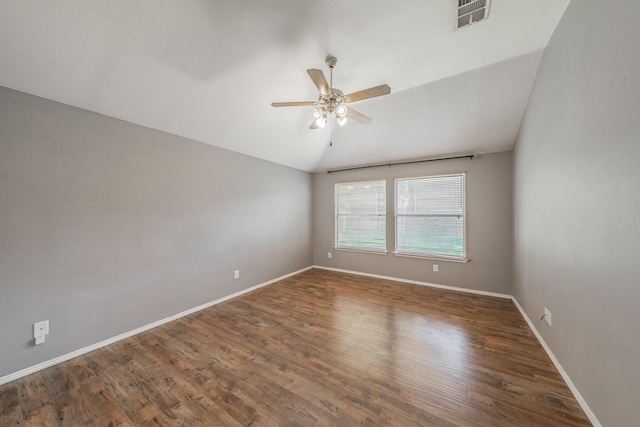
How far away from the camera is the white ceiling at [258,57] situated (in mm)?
1624

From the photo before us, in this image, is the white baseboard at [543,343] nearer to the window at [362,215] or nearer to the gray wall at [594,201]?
the gray wall at [594,201]

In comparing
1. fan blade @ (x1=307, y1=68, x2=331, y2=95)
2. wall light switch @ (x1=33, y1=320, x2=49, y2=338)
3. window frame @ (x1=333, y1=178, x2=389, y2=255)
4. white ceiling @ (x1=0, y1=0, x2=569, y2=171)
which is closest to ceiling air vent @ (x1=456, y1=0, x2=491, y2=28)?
white ceiling @ (x1=0, y1=0, x2=569, y2=171)

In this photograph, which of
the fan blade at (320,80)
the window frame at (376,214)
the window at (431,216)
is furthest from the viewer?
the window frame at (376,214)

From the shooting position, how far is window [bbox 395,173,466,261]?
3.77m

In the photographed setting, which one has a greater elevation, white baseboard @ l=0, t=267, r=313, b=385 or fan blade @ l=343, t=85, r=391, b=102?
fan blade @ l=343, t=85, r=391, b=102

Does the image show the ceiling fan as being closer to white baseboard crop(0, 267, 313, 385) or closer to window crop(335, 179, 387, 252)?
window crop(335, 179, 387, 252)

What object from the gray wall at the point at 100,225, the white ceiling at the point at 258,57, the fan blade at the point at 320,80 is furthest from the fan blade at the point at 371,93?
the gray wall at the point at 100,225

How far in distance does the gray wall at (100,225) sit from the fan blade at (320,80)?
6.84ft

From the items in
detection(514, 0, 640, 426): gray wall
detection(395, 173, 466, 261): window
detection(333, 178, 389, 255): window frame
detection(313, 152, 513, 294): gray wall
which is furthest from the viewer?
detection(333, 178, 389, 255): window frame

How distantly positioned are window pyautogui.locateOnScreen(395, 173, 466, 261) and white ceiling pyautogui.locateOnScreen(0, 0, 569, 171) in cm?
105

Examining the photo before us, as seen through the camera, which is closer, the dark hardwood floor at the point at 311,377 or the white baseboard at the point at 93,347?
the dark hardwood floor at the point at 311,377

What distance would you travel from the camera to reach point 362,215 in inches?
185

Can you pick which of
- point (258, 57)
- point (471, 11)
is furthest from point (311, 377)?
point (471, 11)

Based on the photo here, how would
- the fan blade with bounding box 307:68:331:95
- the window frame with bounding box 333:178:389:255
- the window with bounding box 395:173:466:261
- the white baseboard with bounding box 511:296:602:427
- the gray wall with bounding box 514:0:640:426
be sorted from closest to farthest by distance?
the gray wall with bounding box 514:0:640:426 < the white baseboard with bounding box 511:296:602:427 < the fan blade with bounding box 307:68:331:95 < the window with bounding box 395:173:466:261 < the window frame with bounding box 333:178:389:255
